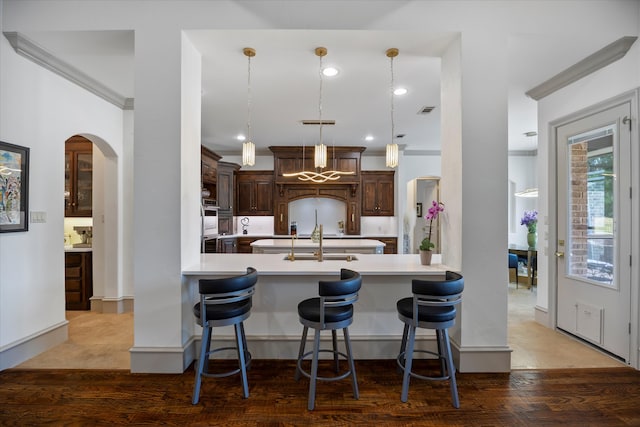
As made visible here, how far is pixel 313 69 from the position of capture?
3148 mm

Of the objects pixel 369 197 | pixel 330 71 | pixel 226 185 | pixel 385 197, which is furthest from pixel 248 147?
pixel 385 197

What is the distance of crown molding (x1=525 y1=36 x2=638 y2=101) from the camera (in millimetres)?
2641

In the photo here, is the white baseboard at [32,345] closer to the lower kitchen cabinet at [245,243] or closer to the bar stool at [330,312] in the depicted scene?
the bar stool at [330,312]

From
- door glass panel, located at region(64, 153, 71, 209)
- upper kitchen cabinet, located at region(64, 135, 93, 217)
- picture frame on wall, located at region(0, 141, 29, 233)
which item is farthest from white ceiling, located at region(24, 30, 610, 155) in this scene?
door glass panel, located at region(64, 153, 71, 209)

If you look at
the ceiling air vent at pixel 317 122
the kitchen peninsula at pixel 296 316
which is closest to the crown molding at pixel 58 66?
the kitchen peninsula at pixel 296 316

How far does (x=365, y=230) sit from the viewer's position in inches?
283

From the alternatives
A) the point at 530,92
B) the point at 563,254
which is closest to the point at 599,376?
the point at 563,254

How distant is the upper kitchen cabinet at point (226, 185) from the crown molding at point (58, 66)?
Result: 252 centimetres

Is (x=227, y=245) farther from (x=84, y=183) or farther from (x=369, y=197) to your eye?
(x=369, y=197)

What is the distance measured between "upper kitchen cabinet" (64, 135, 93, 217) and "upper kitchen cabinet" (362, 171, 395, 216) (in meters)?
4.90

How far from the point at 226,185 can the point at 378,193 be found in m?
3.25

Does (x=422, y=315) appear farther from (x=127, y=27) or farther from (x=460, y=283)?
(x=127, y=27)

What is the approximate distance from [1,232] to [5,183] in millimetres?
402

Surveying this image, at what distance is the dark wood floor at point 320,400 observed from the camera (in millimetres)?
1971
